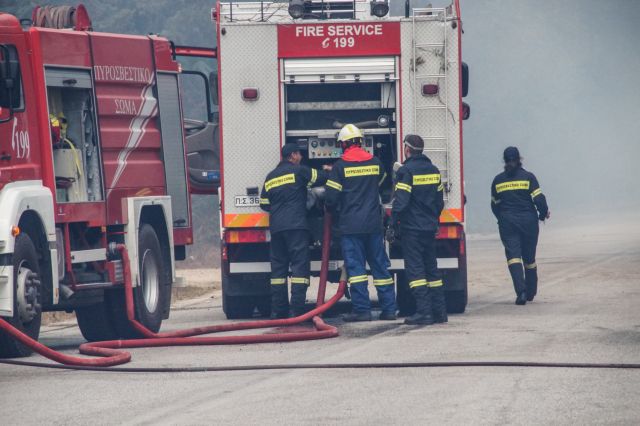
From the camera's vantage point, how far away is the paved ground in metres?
7.41

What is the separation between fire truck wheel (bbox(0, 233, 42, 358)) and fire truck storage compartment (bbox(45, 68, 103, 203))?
1082mm

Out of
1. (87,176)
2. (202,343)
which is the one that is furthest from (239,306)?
(202,343)

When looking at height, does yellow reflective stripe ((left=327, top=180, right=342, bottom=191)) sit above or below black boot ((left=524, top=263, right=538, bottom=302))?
above

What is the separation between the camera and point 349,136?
13.3 meters

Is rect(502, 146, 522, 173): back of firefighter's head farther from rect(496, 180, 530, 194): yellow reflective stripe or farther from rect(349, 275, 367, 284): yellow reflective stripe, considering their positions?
rect(349, 275, 367, 284): yellow reflective stripe

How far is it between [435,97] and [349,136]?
3.26 ft

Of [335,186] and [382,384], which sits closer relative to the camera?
[382,384]

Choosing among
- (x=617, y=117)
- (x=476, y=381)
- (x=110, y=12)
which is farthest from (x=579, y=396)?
(x=617, y=117)

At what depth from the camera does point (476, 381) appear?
850cm

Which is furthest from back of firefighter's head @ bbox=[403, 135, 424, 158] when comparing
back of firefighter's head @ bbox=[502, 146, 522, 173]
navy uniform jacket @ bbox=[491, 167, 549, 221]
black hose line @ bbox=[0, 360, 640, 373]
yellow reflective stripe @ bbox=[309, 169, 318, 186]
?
black hose line @ bbox=[0, 360, 640, 373]

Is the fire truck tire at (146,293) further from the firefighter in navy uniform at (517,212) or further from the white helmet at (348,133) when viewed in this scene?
the firefighter in navy uniform at (517,212)

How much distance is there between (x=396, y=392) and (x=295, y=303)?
5415mm

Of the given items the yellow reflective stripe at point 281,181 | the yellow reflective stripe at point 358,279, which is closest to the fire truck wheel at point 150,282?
the yellow reflective stripe at point 281,181

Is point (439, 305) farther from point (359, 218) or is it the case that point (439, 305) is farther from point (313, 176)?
point (313, 176)
